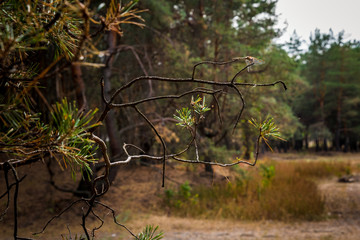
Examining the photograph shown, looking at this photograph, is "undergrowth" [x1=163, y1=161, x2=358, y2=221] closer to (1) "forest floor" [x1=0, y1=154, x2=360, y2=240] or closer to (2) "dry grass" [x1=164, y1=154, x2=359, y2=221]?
(2) "dry grass" [x1=164, y1=154, x2=359, y2=221]

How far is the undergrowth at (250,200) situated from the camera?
6.80m

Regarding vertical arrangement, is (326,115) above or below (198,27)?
below

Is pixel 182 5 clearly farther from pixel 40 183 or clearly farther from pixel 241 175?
pixel 40 183

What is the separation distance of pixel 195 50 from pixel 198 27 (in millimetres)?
795

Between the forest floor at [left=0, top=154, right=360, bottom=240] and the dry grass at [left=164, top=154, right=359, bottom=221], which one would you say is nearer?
the forest floor at [left=0, top=154, right=360, bottom=240]

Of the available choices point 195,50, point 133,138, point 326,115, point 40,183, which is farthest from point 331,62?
point 40,183

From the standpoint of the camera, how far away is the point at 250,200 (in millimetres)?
7504

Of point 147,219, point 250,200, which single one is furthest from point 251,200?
point 147,219

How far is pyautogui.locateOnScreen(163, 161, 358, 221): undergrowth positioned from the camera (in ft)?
22.3

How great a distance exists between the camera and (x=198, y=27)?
8.84 m

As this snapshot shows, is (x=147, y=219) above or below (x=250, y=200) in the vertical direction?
below

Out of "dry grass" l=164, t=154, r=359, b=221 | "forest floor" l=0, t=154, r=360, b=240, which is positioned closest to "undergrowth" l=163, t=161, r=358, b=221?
"dry grass" l=164, t=154, r=359, b=221

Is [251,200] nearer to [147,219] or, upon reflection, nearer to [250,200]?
[250,200]

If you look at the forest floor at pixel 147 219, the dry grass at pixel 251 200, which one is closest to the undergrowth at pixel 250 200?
the dry grass at pixel 251 200
